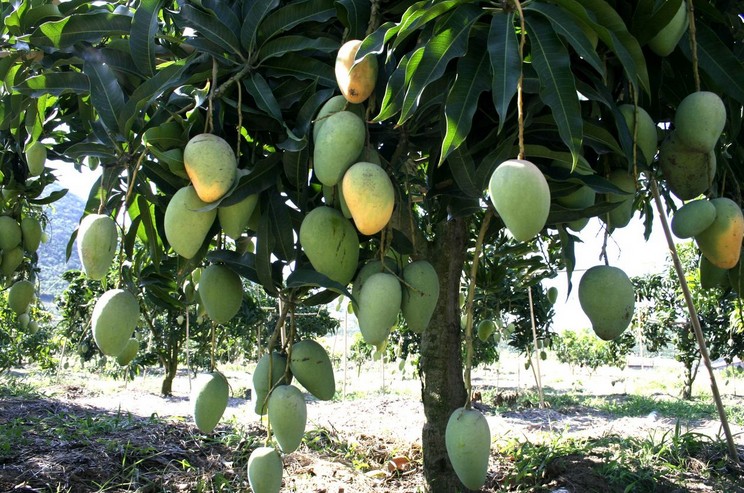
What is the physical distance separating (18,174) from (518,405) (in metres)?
8.73

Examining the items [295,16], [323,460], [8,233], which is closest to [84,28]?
[295,16]

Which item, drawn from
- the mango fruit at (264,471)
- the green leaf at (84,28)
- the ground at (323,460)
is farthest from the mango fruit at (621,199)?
the ground at (323,460)

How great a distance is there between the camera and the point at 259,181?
3.66ft

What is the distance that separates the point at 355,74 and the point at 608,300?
559mm

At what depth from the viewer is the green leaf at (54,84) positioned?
126 centimetres

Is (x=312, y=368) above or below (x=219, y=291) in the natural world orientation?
below

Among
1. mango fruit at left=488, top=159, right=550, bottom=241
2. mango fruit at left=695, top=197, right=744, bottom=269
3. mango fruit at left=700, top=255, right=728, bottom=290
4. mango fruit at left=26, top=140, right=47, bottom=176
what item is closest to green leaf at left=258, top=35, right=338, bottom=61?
mango fruit at left=488, top=159, right=550, bottom=241

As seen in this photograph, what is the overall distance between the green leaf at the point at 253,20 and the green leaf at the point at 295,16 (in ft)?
0.07

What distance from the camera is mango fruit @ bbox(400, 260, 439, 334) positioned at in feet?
3.63

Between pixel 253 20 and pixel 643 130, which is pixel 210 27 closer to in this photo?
pixel 253 20

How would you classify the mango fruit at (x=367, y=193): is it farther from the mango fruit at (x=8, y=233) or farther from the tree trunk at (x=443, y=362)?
the mango fruit at (x=8, y=233)

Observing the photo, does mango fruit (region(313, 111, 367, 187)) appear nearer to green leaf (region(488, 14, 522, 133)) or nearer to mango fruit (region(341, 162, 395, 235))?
mango fruit (region(341, 162, 395, 235))

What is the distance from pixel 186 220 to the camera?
1.04 meters

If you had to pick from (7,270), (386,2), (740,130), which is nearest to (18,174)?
(7,270)
